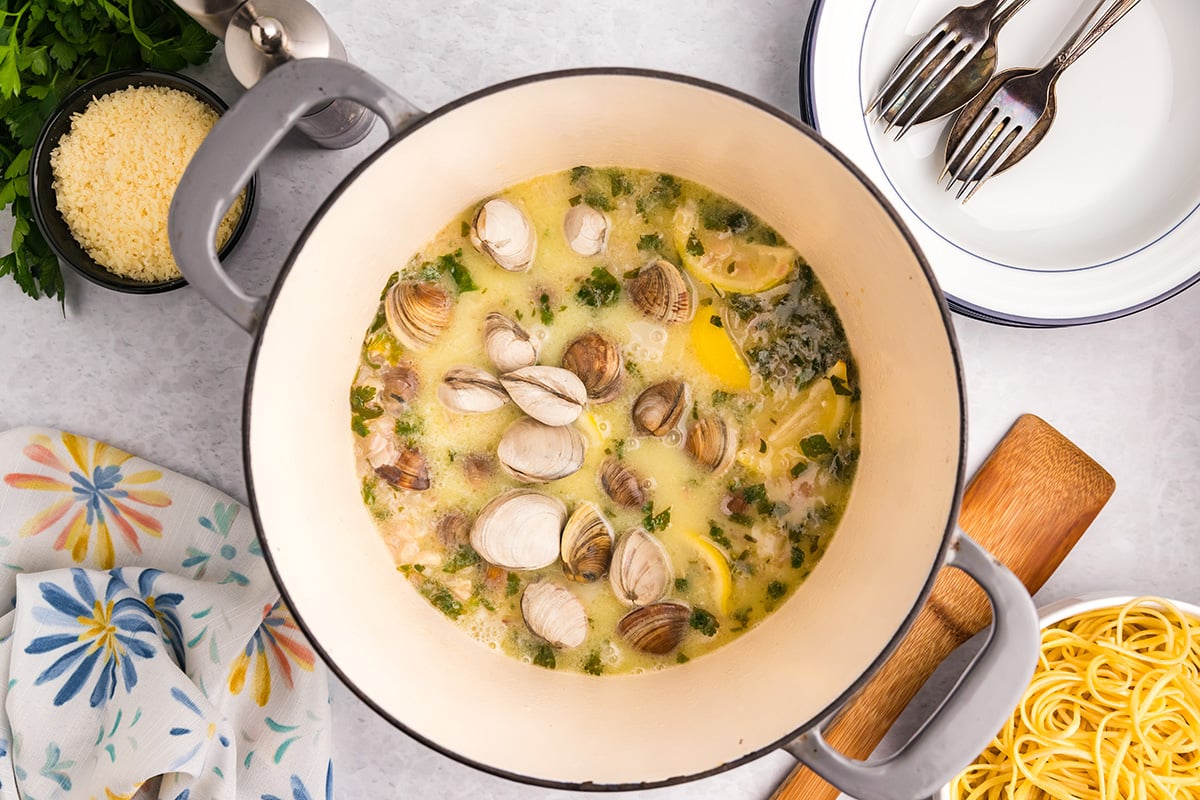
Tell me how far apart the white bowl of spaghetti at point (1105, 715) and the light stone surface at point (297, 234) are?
Result: 0.26ft

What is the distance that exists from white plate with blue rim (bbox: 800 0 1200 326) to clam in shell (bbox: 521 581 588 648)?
584mm

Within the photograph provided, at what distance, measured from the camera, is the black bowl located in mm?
1022

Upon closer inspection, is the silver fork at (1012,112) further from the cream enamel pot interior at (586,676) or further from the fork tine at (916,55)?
the cream enamel pot interior at (586,676)

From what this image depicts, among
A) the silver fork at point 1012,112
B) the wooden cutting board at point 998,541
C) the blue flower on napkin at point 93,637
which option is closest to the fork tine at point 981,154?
the silver fork at point 1012,112

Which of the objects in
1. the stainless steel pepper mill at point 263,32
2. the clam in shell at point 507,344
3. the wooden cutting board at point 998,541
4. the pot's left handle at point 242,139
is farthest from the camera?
the wooden cutting board at point 998,541

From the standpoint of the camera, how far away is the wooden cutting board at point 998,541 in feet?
3.79

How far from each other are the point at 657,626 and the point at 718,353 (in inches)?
13.2

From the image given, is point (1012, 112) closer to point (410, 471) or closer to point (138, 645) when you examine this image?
point (410, 471)

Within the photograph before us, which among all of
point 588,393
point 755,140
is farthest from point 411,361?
point 755,140

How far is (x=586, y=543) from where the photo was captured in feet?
3.48

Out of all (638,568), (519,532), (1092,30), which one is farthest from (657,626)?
(1092,30)

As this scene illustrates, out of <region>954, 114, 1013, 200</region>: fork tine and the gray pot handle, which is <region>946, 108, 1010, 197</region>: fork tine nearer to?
<region>954, 114, 1013, 200</region>: fork tine

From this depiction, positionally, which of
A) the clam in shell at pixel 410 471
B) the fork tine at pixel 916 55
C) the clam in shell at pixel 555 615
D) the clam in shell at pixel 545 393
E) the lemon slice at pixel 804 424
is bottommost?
the clam in shell at pixel 555 615

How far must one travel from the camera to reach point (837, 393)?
3.54ft
